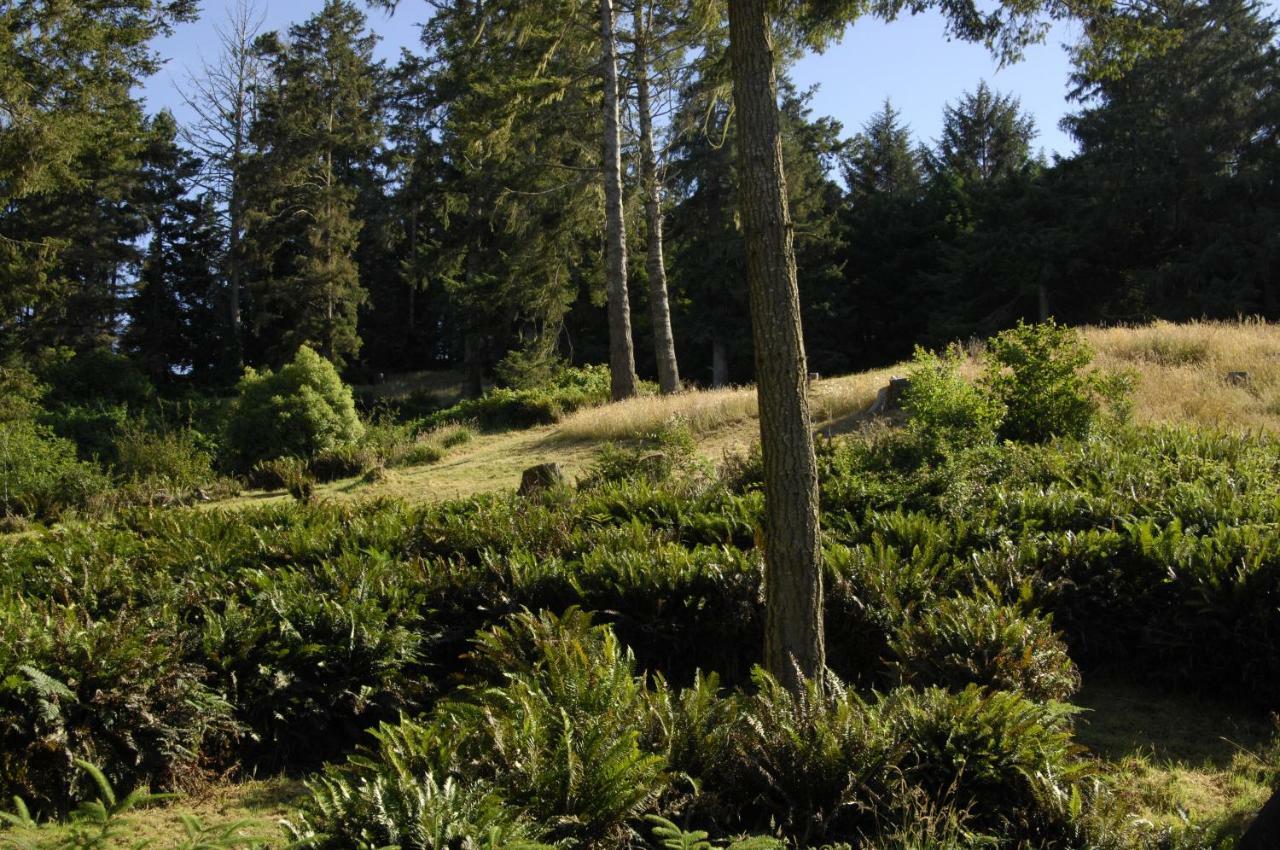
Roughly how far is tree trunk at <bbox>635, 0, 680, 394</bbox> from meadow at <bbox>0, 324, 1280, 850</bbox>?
10600 millimetres

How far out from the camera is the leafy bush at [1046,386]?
1038cm

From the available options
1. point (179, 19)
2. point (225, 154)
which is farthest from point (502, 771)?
point (225, 154)

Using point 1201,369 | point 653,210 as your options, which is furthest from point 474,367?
point 1201,369

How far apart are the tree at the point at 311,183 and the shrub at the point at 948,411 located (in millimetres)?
29390

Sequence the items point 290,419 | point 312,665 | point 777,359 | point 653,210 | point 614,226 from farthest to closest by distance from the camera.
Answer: point 653,210 → point 614,226 → point 290,419 → point 312,665 → point 777,359

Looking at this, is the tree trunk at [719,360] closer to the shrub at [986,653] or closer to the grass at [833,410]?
the grass at [833,410]

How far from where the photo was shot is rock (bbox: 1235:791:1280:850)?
9.23 feet

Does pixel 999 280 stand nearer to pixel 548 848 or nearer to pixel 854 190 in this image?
pixel 854 190

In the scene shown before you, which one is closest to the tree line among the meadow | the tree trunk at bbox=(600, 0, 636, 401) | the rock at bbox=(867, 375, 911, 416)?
the tree trunk at bbox=(600, 0, 636, 401)

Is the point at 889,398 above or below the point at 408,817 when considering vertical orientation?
above

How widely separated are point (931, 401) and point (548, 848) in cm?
817

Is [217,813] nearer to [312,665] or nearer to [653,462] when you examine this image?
[312,665]

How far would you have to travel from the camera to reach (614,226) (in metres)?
19.6

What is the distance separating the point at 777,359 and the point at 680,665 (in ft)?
9.22
